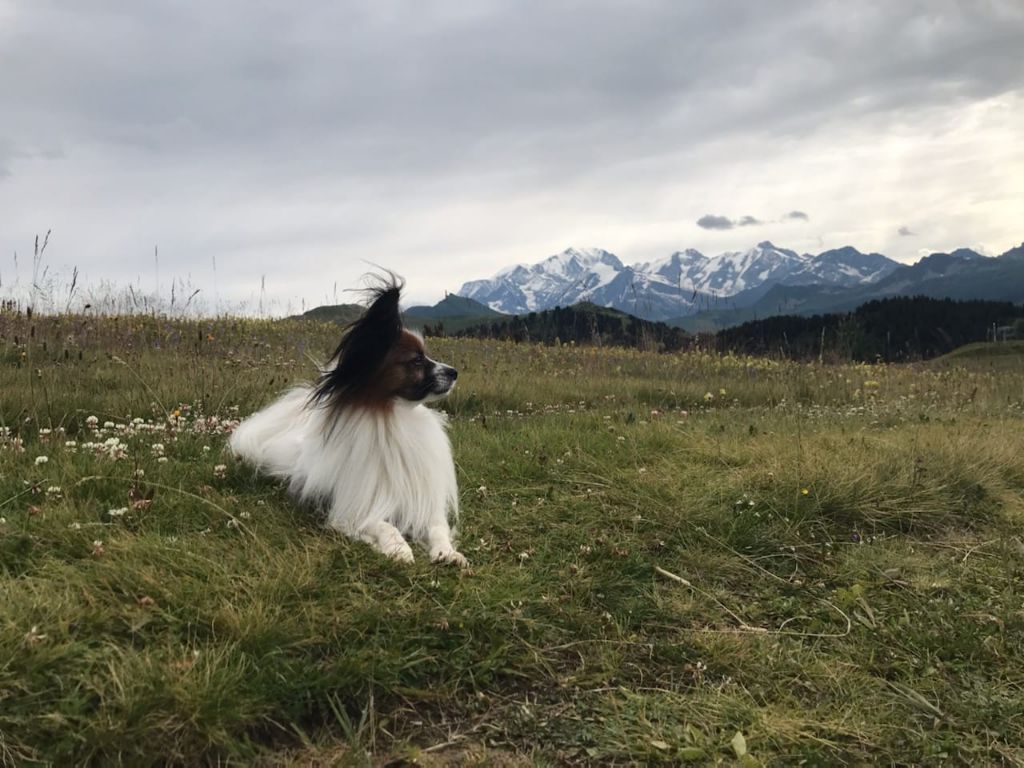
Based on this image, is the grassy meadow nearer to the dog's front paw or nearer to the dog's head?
the dog's front paw

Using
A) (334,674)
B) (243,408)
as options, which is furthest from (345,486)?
(243,408)

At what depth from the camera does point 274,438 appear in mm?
5141

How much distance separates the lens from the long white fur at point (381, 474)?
162 inches

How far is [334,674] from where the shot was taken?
8.64 ft

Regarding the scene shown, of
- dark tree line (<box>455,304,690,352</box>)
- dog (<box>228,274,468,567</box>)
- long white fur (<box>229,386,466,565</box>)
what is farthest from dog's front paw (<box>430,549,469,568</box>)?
dark tree line (<box>455,304,690,352</box>)

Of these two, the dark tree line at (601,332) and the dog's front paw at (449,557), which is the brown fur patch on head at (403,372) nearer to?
the dog's front paw at (449,557)

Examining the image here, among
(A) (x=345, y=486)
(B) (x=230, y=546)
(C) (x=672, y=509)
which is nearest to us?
(B) (x=230, y=546)

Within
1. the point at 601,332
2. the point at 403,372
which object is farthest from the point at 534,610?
the point at 601,332

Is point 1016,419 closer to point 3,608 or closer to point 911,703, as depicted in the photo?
point 911,703

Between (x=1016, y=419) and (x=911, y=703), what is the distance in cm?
868

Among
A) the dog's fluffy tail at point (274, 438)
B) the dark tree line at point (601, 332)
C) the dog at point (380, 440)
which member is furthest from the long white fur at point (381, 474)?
the dark tree line at point (601, 332)

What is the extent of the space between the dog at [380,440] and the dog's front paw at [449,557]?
13 cm

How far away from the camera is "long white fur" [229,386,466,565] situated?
412 centimetres

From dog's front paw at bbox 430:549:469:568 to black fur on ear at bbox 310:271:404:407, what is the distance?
45.6 inches
